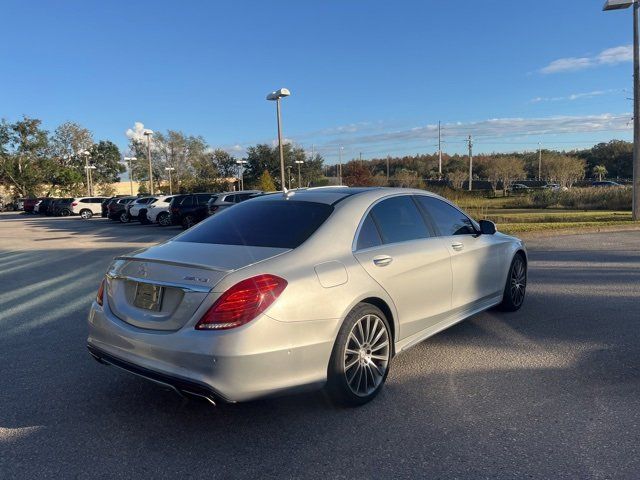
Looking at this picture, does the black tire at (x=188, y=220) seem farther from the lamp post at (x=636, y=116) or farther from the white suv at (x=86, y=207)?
the white suv at (x=86, y=207)

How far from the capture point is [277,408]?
12.1 ft

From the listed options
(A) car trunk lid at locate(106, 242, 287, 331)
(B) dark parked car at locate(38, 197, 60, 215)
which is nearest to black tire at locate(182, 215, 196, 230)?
(A) car trunk lid at locate(106, 242, 287, 331)

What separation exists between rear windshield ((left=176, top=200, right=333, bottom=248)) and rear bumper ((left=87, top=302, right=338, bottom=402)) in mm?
710

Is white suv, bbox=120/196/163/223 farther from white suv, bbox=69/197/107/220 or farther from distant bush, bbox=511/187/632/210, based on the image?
distant bush, bbox=511/187/632/210

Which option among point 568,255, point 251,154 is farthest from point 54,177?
point 568,255

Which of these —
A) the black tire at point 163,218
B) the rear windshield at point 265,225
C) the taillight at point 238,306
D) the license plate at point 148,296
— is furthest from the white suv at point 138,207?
the taillight at point 238,306

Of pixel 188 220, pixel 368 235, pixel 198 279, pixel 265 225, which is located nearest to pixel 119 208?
pixel 188 220

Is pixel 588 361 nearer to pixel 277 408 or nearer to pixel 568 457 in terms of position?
pixel 568 457

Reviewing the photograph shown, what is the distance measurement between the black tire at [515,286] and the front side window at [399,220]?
185 cm

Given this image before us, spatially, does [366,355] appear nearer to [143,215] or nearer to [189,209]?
[189,209]

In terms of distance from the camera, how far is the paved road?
9.55ft

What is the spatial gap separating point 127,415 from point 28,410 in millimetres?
763

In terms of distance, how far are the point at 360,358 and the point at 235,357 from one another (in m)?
1.05

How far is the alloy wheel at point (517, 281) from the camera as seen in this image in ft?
19.8
